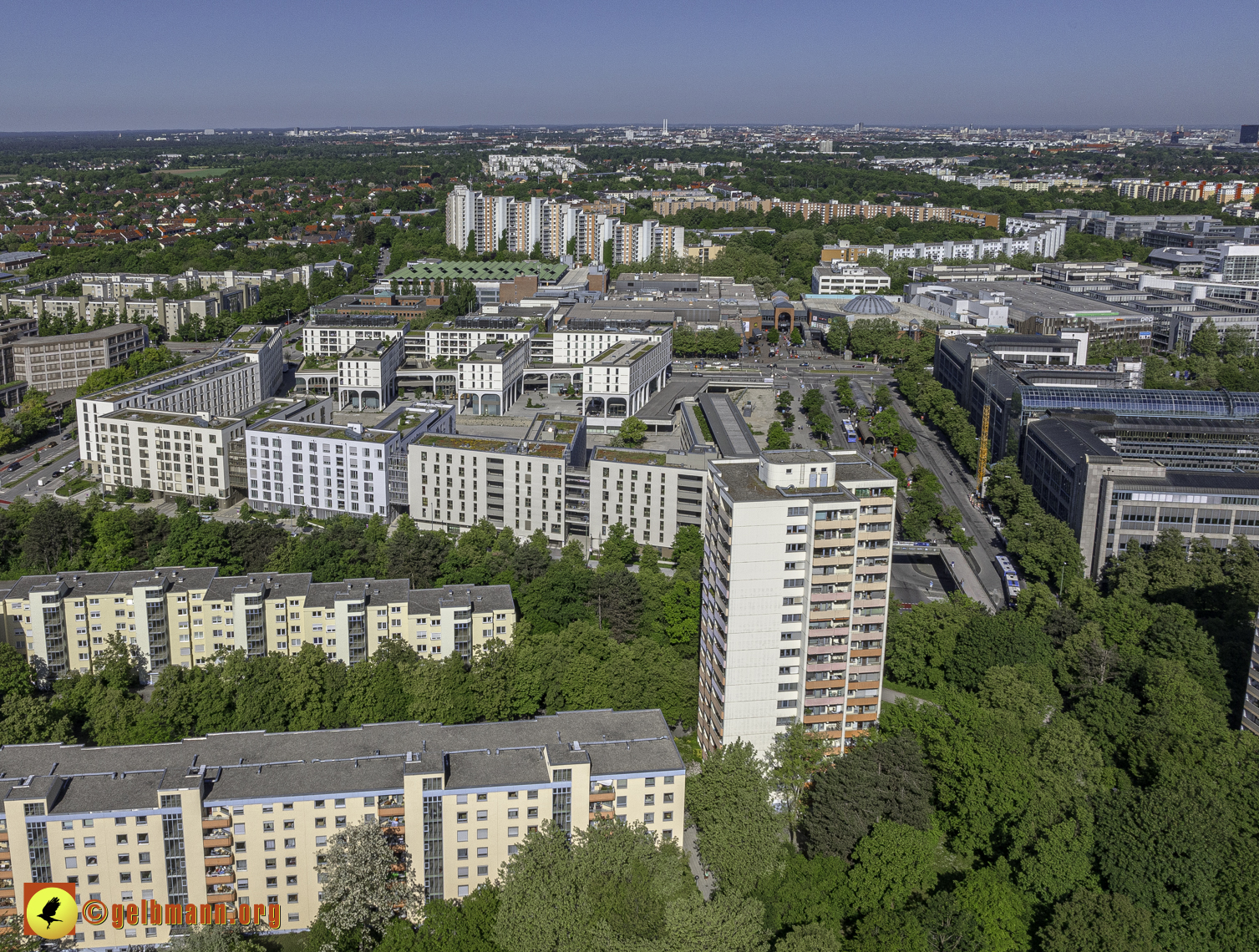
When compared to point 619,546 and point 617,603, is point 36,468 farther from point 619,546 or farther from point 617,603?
point 617,603

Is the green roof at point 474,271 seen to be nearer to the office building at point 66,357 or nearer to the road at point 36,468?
the office building at point 66,357

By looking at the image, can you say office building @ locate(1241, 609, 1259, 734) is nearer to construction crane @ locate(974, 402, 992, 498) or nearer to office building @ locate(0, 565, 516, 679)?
office building @ locate(0, 565, 516, 679)

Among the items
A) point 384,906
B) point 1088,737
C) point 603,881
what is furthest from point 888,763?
point 384,906

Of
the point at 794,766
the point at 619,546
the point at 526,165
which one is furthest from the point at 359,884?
the point at 526,165

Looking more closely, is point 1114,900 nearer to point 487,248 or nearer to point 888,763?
point 888,763

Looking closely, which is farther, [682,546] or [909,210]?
[909,210]

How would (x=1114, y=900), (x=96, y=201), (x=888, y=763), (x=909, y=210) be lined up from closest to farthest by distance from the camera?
(x=1114, y=900), (x=888, y=763), (x=909, y=210), (x=96, y=201)

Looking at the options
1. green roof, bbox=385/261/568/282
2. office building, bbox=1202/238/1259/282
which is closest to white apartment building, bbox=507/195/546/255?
green roof, bbox=385/261/568/282
